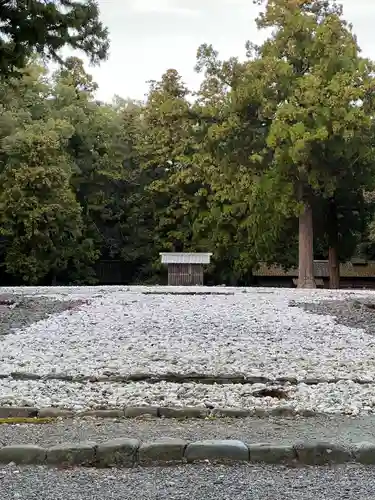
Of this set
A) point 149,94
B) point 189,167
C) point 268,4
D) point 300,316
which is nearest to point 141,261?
point 189,167

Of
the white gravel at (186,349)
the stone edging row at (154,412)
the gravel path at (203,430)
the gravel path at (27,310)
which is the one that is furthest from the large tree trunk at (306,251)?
the gravel path at (203,430)

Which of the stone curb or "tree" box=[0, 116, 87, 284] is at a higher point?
"tree" box=[0, 116, 87, 284]

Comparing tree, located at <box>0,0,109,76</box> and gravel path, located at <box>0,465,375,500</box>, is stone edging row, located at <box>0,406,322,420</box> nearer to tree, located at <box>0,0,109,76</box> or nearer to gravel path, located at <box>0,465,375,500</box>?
gravel path, located at <box>0,465,375,500</box>

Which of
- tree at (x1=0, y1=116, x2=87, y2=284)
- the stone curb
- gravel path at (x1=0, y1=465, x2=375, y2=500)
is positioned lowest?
gravel path at (x1=0, y1=465, x2=375, y2=500)

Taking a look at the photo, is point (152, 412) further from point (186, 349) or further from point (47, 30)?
point (47, 30)

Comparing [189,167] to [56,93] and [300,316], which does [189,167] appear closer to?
[56,93]

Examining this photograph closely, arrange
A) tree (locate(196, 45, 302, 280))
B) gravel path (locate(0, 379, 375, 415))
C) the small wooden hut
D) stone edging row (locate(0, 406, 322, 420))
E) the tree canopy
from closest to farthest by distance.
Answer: stone edging row (locate(0, 406, 322, 420))
gravel path (locate(0, 379, 375, 415))
the tree canopy
tree (locate(196, 45, 302, 280))
the small wooden hut

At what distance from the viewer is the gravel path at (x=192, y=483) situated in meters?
3.70

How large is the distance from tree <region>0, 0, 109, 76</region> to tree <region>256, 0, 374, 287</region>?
45.0ft

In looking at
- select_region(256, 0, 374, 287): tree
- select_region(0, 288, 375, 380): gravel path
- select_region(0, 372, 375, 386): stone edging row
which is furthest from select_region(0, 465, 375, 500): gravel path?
select_region(256, 0, 374, 287): tree

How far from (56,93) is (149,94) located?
17.7 ft

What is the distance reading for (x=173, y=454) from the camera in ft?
13.9

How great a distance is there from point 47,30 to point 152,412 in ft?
27.3

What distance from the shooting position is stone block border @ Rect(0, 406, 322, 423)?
5.39 meters
